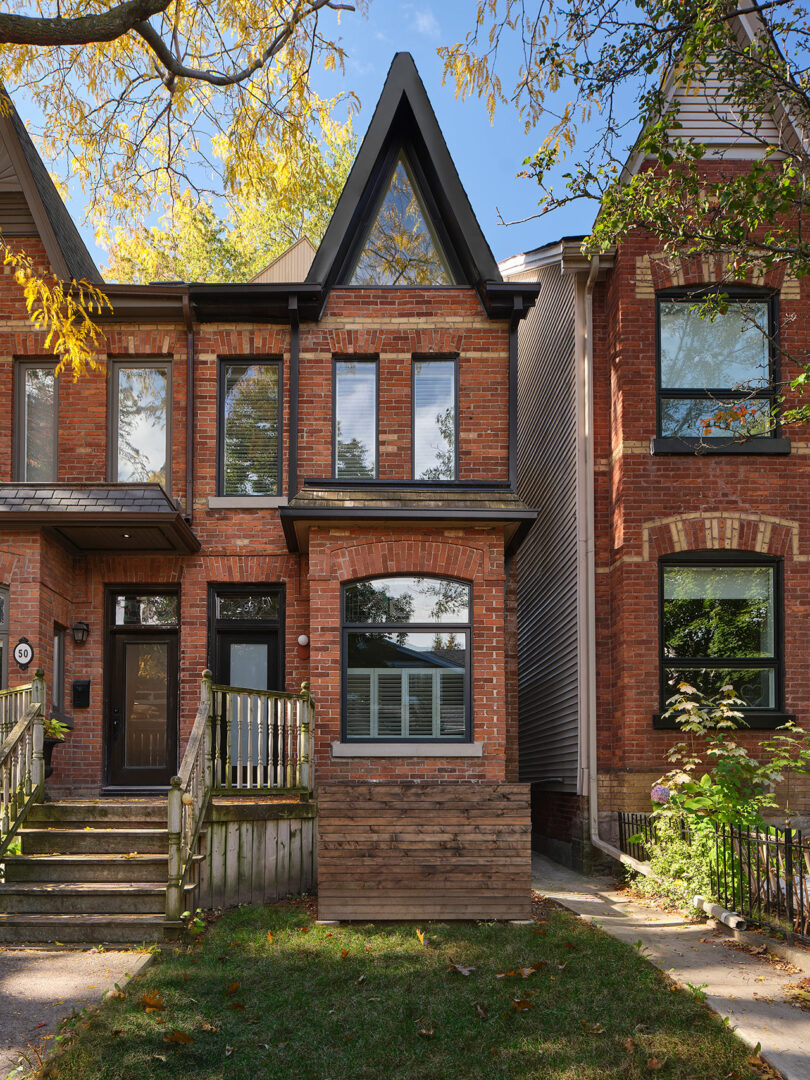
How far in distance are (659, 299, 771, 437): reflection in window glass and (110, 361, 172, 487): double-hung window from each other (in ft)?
20.7

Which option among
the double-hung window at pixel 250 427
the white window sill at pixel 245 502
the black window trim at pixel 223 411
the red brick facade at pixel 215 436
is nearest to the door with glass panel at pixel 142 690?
the red brick facade at pixel 215 436

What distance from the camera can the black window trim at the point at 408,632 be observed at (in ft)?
38.1

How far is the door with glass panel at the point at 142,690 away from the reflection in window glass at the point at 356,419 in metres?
2.84

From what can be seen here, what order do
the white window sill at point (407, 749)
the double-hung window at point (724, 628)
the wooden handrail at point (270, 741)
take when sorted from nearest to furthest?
the wooden handrail at point (270, 741) → the white window sill at point (407, 749) → the double-hung window at point (724, 628)

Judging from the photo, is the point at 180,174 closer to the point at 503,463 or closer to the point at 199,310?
the point at 199,310

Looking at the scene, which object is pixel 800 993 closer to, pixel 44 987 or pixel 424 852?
pixel 424 852

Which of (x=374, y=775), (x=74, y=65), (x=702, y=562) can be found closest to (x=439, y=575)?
(x=374, y=775)

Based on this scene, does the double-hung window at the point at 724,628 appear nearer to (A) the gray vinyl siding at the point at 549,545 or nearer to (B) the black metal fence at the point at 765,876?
(A) the gray vinyl siding at the point at 549,545

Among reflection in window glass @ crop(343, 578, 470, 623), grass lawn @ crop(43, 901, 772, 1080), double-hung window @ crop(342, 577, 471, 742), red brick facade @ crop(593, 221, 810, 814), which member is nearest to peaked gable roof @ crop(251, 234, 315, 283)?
red brick facade @ crop(593, 221, 810, 814)

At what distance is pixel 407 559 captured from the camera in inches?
468

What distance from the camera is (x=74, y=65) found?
10.2m

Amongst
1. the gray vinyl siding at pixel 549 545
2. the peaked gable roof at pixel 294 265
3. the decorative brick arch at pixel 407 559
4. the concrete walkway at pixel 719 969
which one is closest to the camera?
the concrete walkway at pixel 719 969

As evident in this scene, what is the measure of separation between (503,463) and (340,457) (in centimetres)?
202

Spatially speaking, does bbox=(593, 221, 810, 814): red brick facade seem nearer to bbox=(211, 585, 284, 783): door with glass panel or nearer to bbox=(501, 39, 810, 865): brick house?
bbox=(501, 39, 810, 865): brick house
